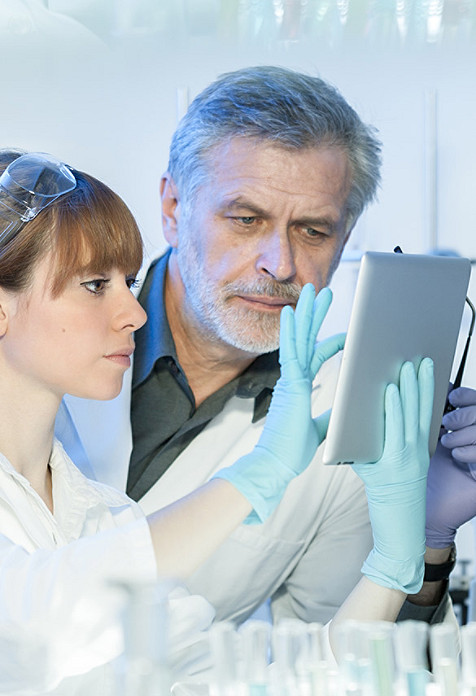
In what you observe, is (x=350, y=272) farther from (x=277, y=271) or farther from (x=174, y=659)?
(x=174, y=659)

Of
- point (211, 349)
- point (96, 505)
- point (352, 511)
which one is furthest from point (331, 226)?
point (96, 505)

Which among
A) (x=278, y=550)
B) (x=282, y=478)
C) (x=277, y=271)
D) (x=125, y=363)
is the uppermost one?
(x=277, y=271)

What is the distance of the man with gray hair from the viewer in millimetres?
1556

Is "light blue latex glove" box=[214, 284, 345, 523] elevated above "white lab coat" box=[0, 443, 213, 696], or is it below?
above

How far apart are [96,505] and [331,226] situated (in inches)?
27.1

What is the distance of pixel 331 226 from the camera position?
160cm

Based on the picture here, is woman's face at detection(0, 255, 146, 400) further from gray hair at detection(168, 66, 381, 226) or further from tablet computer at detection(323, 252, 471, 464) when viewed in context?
gray hair at detection(168, 66, 381, 226)

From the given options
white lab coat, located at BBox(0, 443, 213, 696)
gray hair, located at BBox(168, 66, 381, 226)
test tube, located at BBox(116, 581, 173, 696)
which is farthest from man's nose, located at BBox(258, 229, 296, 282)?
test tube, located at BBox(116, 581, 173, 696)

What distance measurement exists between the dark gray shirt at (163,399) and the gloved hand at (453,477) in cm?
36

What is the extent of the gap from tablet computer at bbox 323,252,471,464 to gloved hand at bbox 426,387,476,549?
0.23 meters

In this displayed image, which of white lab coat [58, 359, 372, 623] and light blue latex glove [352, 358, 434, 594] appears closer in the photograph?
light blue latex glove [352, 358, 434, 594]

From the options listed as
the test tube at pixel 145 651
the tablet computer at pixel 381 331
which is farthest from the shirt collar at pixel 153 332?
the test tube at pixel 145 651

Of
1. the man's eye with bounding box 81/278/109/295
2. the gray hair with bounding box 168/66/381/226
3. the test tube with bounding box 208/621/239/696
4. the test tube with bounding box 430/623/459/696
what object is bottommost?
the test tube with bounding box 208/621/239/696

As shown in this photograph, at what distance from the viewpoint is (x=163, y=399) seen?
165cm
